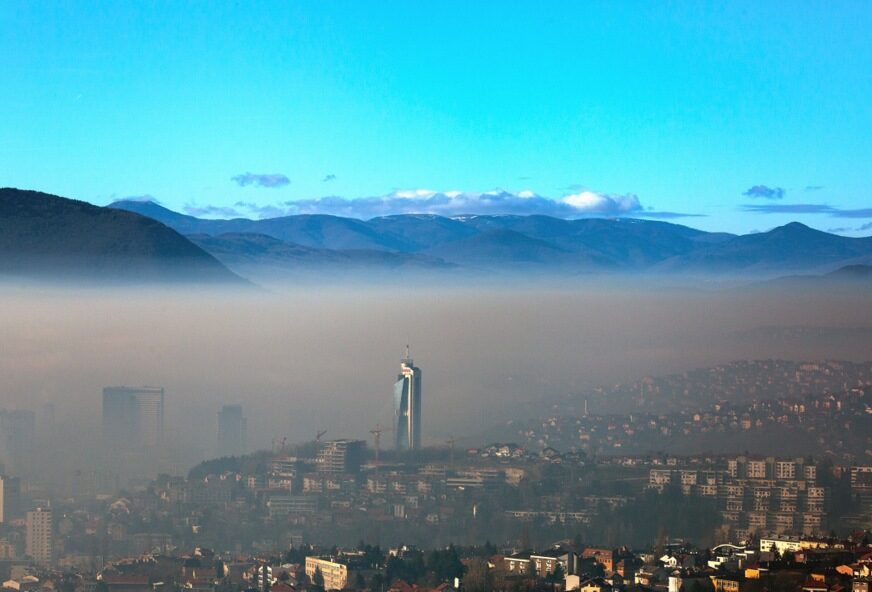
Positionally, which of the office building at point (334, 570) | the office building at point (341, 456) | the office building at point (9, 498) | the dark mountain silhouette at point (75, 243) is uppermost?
the dark mountain silhouette at point (75, 243)

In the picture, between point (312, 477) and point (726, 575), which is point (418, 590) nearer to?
point (726, 575)

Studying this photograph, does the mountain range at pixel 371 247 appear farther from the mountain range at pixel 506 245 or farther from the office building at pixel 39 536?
A: the office building at pixel 39 536

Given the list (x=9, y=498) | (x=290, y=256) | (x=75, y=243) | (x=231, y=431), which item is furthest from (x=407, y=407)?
(x=290, y=256)

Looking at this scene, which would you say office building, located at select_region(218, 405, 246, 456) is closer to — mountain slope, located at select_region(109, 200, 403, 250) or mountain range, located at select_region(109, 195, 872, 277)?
mountain range, located at select_region(109, 195, 872, 277)

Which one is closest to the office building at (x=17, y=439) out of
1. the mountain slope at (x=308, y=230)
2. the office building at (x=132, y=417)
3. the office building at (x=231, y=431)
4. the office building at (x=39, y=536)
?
the office building at (x=132, y=417)

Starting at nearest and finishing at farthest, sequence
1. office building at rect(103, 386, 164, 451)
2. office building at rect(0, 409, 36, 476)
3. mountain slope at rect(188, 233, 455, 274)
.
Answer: office building at rect(0, 409, 36, 476) → office building at rect(103, 386, 164, 451) → mountain slope at rect(188, 233, 455, 274)

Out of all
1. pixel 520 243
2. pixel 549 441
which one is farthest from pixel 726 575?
pixel 520 243

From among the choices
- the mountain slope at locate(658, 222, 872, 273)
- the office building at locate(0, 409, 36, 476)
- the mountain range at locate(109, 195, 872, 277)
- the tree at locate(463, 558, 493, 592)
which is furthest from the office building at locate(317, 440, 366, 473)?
the mountain slope at locate(658, 222, 872, 273)
